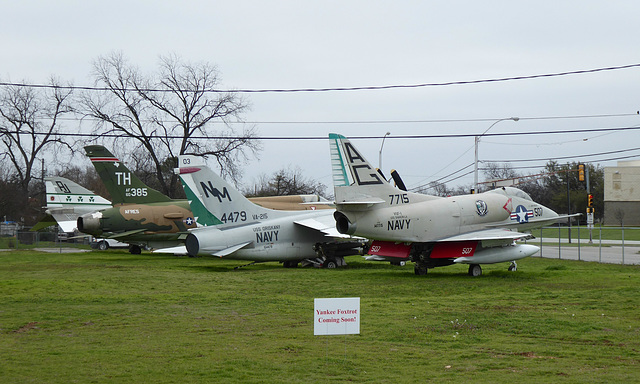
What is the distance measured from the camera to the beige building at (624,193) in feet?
234

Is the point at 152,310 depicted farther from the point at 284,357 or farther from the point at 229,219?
the point at 229,219

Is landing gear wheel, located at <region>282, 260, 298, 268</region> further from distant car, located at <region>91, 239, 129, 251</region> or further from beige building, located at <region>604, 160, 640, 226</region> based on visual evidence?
beige building, located at <region>604, 160, 640, 226</region>

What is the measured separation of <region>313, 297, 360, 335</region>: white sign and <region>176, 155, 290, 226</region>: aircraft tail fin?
55.0ft

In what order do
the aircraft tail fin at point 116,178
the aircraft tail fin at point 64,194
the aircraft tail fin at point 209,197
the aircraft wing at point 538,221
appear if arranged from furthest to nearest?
the aircraft tail fin at point 64,194 → the aircraft tail fin at point 116,178 → the aircraft tail fin at point 209,197 → the aircraft wing at point 538,221

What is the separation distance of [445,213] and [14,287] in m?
13.8

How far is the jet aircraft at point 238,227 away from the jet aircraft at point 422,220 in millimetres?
3480

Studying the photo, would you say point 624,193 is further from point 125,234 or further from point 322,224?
point 125,234

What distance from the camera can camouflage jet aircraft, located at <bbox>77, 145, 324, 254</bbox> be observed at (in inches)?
1348

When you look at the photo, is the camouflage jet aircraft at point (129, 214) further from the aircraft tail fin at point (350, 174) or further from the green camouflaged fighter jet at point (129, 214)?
the aircraft tail fin at point (350, 174)

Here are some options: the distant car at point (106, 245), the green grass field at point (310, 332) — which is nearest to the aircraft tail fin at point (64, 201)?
the distant car at point (106, 245)

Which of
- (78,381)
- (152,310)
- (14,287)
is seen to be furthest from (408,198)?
(78,381)

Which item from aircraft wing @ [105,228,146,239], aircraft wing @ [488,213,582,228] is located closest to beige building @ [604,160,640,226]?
aircraft wing @ [488,213,582,228]

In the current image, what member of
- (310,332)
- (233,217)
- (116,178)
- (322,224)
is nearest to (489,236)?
(322,224)

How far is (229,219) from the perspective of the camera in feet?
82.7
